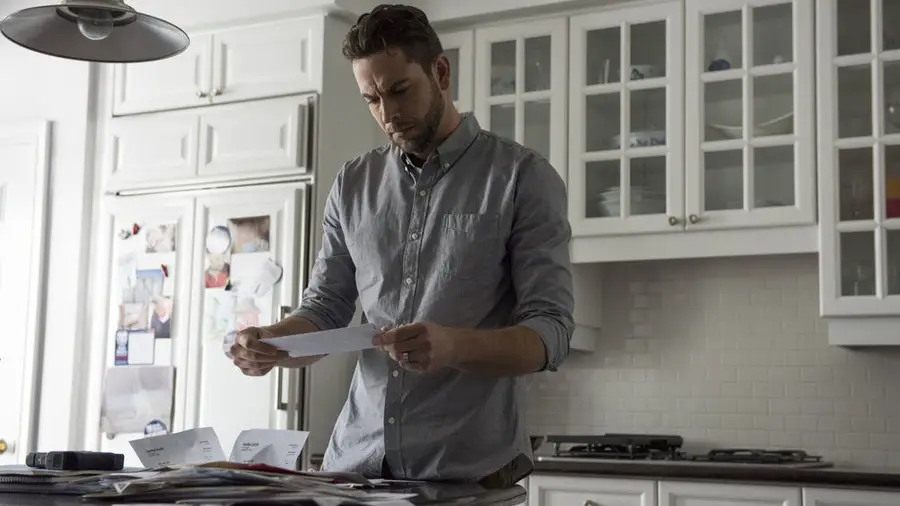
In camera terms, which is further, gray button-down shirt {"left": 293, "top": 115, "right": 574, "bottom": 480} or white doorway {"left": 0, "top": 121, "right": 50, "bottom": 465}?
white doorway {"left": 0, "top": 121, "right": 50, "bottom": 465}

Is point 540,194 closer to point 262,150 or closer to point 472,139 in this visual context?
point 472,139

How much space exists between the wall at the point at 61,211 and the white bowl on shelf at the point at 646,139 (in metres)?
2.15

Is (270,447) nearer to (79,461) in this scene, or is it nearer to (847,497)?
(79,461)

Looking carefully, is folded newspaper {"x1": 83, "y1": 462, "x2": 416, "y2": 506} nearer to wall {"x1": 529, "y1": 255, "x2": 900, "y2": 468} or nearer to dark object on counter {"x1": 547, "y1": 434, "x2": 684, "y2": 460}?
dark object on counter {"x1": 547, "y1": 434, "x2": 684, "y2": 460}

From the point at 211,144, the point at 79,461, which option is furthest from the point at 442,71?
the point at 211,144

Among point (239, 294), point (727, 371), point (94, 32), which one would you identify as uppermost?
point (94, 32)

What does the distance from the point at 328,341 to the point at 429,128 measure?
0.44 m

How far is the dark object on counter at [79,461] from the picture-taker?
161 centimetres

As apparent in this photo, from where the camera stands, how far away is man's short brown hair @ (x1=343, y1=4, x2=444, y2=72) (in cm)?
172

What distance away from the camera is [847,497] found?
3.07 metres

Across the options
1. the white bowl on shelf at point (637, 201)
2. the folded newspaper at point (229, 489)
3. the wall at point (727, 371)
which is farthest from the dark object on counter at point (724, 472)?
the folded newspaper at point (229, 489)

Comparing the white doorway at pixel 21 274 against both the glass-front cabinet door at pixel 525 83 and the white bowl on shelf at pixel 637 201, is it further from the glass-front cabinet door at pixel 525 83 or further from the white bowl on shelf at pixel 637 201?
the white bowl on shelf at pixel 637 201

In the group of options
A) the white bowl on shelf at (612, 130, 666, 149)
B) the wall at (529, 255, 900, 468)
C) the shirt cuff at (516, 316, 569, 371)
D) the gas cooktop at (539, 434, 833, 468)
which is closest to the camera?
the shirt cuff at (516, 316, 569, 371)

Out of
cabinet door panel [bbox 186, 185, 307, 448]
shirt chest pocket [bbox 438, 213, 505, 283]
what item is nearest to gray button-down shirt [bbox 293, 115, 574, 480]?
shirt chest pocket [bbox 438, 213, 505, 283]
